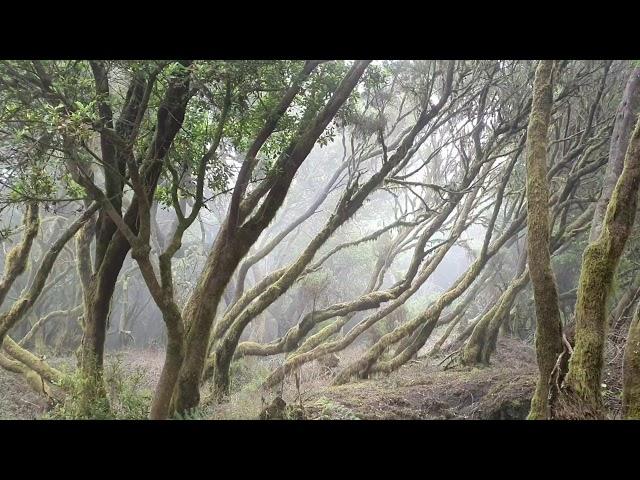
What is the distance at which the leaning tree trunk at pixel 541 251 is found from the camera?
4.82 m

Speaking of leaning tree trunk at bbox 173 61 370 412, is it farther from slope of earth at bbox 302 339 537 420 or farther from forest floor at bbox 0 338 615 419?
slope of earth at bbox 302 339 537 420

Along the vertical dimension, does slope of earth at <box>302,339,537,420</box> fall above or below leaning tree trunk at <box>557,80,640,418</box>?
below

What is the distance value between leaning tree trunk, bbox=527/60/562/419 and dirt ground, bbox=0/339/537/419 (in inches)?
113

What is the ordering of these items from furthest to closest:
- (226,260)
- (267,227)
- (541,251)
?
1. (267,227)
2. (226,260)
3. (541,251)

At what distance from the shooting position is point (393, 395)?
833cm

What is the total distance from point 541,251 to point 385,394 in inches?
172

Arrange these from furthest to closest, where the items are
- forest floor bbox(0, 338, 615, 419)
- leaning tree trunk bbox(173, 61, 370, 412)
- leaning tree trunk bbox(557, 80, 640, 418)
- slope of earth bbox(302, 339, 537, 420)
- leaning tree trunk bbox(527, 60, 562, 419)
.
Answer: slope of earth bbox(302, 339, 537, 420) < forest floor bbox(0, 338, 615, 419) < leaning tree trunk bbox(173, 61, 370, 412) < leaning tree trunk bbox(527, 60, 562, 419) < leaning tree trunk bbox(557, 80, 640, 418)

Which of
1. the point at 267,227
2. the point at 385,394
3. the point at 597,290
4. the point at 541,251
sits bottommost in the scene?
the point at 385,394

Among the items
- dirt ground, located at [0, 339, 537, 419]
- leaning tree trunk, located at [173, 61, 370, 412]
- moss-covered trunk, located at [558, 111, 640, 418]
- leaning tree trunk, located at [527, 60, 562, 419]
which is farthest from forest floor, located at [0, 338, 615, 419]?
moss-covered trunk, located at [558, 111, 640, 418]

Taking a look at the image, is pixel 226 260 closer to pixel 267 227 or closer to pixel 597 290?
pixel 267 227

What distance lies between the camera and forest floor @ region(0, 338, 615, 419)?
7223 millimetres

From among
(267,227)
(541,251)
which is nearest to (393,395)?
(267,227)
